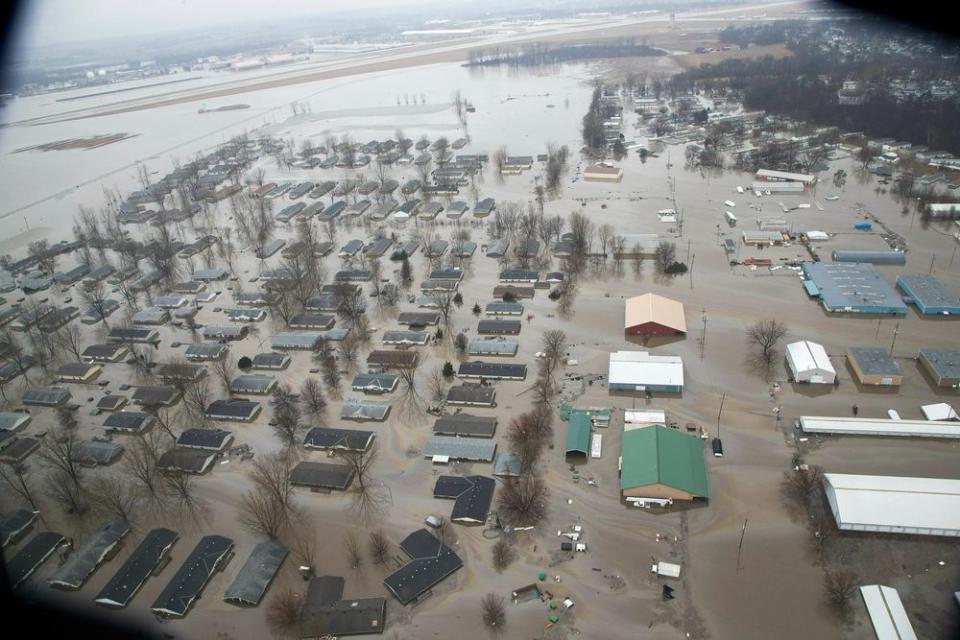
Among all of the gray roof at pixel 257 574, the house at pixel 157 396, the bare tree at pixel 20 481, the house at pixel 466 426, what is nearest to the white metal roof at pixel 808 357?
the house at pixel 466 426

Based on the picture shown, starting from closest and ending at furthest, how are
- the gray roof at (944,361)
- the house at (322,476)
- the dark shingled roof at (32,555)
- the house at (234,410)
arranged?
1. the dark shingled roof at (32,555)
2. the house at (322,476)
3. the gray roof at (944,361)
4. the house at (234,410)

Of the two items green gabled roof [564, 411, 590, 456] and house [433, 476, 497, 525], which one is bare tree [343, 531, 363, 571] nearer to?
house [433, 476, 497, 525]

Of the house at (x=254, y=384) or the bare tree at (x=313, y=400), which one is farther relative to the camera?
the house at (x=254, y=384)

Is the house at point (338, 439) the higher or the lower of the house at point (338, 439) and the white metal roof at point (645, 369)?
the lower

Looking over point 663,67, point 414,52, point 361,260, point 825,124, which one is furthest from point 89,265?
point 414,52

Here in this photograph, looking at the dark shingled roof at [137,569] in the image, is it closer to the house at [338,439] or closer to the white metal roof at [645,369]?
the house at [338,439]

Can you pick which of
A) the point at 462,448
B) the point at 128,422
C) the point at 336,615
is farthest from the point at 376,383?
the point at 336,615

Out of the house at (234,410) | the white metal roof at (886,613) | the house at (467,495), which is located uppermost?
the house at (234,410)
